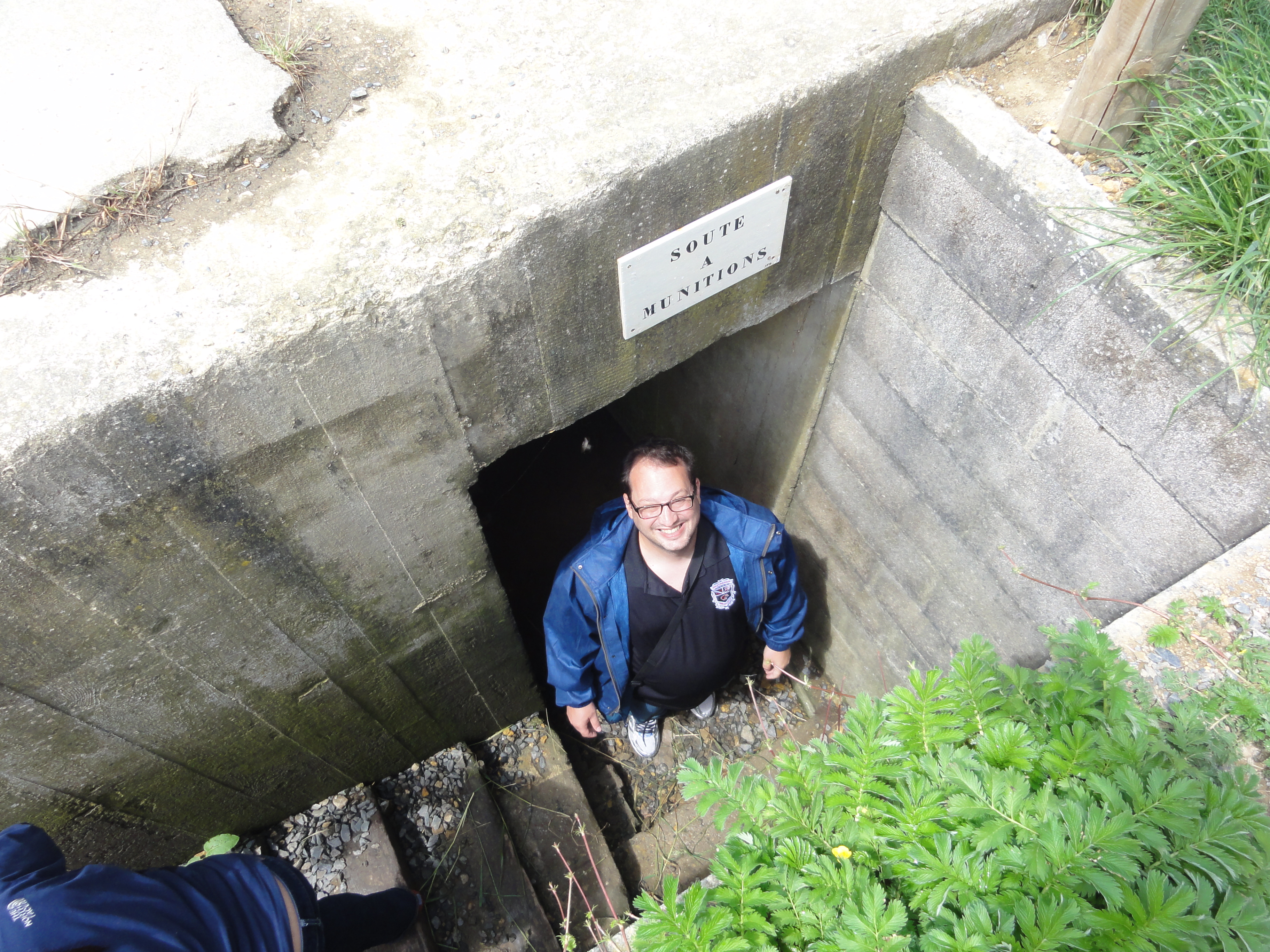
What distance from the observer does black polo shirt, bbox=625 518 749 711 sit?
9.73 ft

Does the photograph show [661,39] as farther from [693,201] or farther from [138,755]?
[138,755]

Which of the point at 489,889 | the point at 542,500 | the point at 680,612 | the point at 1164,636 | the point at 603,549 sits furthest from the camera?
the point at 542,500

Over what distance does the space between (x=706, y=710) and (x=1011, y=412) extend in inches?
94.3

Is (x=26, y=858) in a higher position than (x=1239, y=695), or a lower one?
higher

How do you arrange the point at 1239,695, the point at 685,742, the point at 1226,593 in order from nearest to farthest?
the point at 1239,695 < the point at 1226,593 < the point at 685,742

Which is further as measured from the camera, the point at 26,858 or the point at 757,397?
the point at 757,397

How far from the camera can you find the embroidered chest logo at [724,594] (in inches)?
119

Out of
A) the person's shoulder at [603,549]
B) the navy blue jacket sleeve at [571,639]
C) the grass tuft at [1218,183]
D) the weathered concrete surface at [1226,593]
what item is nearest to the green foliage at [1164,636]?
the weathered concrete surface at [1226,593]

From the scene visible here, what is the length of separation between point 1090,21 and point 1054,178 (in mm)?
747

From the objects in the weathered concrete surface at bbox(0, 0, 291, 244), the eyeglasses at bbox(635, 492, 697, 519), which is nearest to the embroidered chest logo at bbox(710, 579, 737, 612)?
the eyeglasses at bbox(635, 492, 697, 519)

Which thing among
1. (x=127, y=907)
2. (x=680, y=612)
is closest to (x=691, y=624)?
(x=680, y=612)

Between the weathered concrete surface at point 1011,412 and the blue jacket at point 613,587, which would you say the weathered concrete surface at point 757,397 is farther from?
the blue jacket at point 613,587

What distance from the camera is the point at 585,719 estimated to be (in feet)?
11.3

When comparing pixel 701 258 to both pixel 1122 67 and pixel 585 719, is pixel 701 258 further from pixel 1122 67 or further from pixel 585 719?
pixel 585 719
